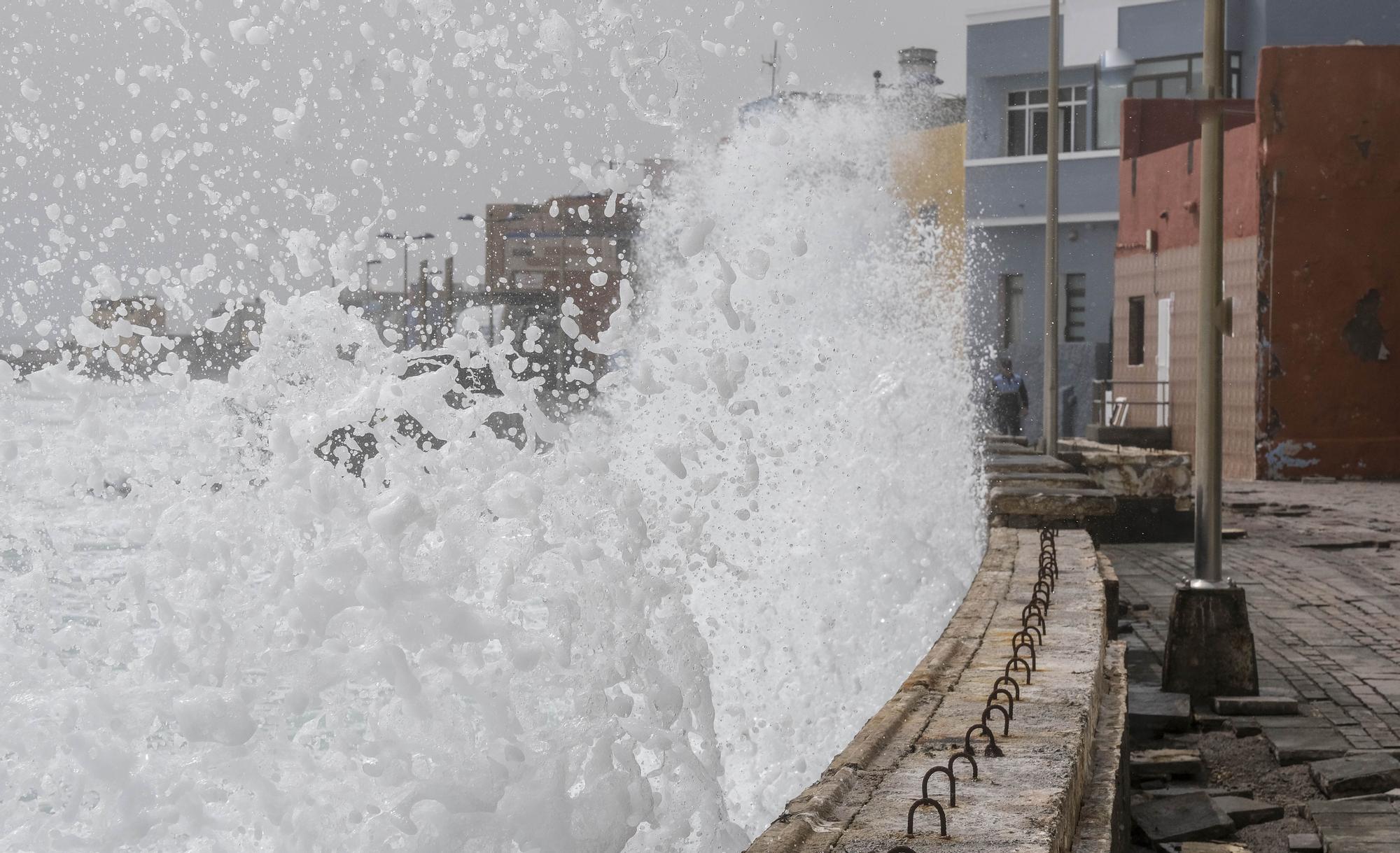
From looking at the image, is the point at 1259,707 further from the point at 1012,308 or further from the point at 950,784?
the point at 1012,308

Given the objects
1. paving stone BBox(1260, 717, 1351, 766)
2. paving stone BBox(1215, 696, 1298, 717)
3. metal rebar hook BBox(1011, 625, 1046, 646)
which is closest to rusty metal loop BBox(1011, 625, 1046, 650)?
metal rebar hook BBox(1011, 625, 1046, 646)

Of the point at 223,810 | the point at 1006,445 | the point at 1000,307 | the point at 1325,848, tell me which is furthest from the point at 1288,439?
the point at 223,810

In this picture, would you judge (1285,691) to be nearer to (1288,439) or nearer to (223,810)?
(223,810)

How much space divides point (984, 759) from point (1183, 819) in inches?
75.7

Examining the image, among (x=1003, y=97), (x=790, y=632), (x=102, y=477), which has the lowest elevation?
(x=790, y=632)

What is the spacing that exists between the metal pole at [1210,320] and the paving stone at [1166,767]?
1.28 metres

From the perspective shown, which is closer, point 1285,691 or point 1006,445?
point 1285,691

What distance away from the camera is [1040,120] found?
98.8 ft

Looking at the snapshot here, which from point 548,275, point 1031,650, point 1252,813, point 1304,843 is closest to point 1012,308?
point 548,275

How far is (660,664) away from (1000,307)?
25.1m

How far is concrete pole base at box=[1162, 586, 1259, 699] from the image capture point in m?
6.84

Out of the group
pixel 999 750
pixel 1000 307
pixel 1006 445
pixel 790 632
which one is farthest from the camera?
pixel 1000 307

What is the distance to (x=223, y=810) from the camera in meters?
4.77

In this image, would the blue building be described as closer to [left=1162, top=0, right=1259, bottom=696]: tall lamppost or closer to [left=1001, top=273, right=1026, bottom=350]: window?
[left=1001, top=273, right=1026, bottom=350]: window
